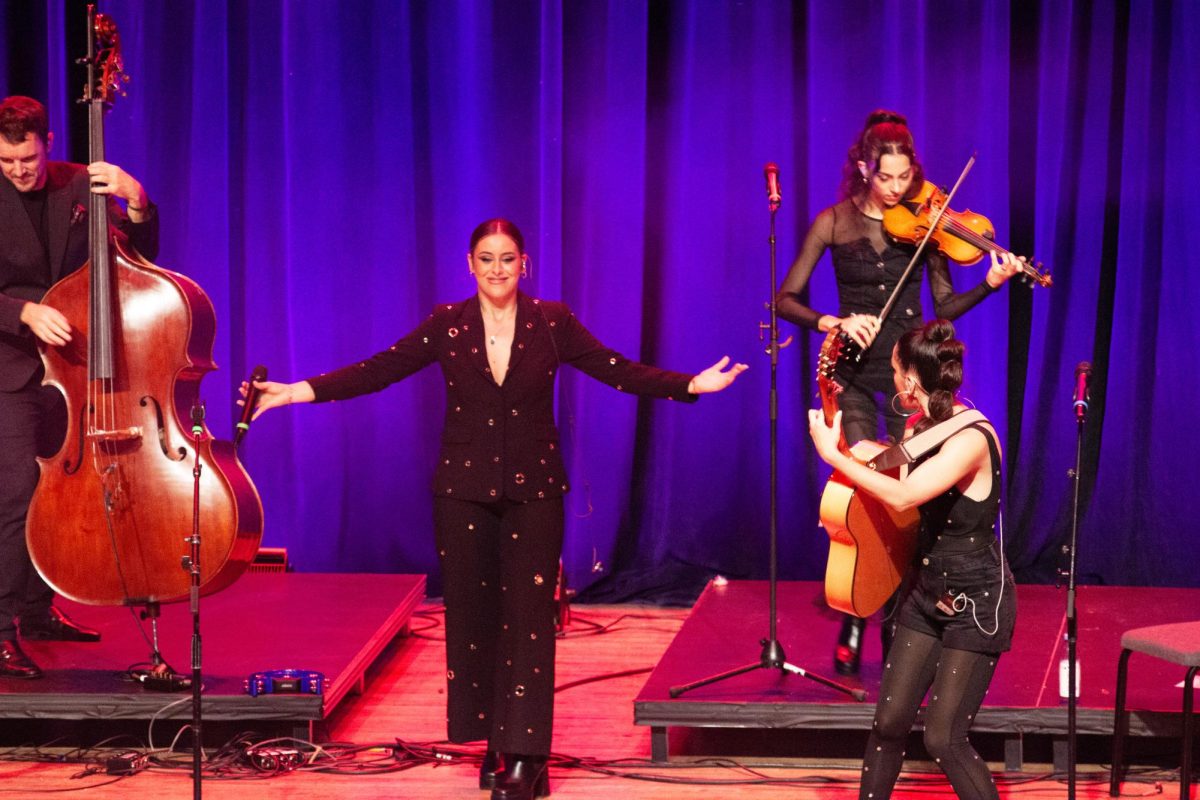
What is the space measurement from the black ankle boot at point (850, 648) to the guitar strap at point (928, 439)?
1.23 metres

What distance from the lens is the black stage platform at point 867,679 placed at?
4.43 meters

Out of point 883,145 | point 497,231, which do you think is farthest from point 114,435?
point 883,145

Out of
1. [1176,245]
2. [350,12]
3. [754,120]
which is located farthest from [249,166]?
[1176,245]

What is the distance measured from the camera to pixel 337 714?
5195 millimetres

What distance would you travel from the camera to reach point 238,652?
16.7 ft

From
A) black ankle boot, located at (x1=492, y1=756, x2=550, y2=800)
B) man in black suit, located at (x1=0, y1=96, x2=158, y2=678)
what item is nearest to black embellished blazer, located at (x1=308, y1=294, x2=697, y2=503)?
black ankle boot, located at (x1=492, y1=756, x2=550, y2=800)

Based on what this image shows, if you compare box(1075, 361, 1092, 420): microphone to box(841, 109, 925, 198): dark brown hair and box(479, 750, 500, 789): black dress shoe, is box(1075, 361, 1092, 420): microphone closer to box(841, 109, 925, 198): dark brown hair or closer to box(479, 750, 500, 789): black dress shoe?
box(841, 109, 925, 198): dark brown hair

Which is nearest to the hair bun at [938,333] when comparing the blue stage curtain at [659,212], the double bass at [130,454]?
the double bass at [130,454]

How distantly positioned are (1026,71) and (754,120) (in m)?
1.19

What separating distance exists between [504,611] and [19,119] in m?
2.11

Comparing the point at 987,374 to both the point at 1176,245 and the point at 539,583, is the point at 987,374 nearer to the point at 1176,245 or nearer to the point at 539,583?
the point at 1176,245

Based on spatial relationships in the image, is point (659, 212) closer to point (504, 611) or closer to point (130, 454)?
point (504, 611)

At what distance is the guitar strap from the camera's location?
12.1ft

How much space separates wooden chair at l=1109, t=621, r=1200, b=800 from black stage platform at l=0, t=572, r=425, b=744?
2272 mm
